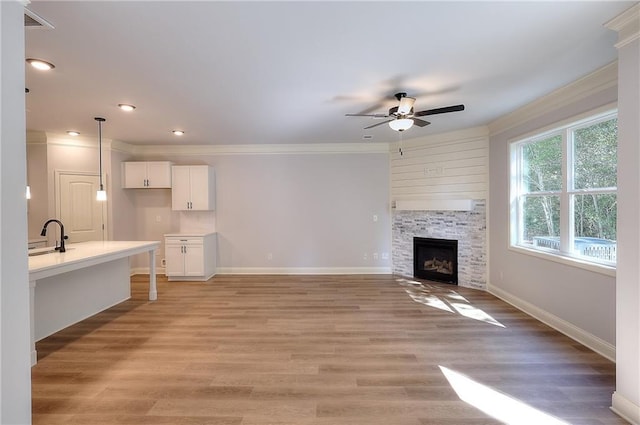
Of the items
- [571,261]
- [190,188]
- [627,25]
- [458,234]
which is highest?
[627,25]

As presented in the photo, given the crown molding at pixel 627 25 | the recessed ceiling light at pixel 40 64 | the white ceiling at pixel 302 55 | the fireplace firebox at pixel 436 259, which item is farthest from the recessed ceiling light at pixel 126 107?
the fireplace firebox at pixel 436 259

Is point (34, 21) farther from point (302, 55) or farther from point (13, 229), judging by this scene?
point (302, 55)

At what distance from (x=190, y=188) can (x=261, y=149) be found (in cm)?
161

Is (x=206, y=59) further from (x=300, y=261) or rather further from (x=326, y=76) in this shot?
(x=300, y=261)

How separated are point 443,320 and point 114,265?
4684 millimetres

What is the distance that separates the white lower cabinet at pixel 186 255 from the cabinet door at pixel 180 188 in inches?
25.5

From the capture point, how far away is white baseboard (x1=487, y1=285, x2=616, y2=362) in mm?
2816

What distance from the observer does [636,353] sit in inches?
76.9

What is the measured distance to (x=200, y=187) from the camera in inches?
234

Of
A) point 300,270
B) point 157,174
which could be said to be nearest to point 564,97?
point 300,270

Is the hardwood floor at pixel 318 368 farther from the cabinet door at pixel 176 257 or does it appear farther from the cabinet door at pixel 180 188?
the cabinet door at pixel 180 188

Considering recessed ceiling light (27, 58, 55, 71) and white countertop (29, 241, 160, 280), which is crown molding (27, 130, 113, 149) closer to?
white countertop (29, 241, 160, 280)

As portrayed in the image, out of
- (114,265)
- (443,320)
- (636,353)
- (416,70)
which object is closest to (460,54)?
(416,70)

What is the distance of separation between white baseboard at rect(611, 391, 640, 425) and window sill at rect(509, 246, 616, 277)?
116 cm
